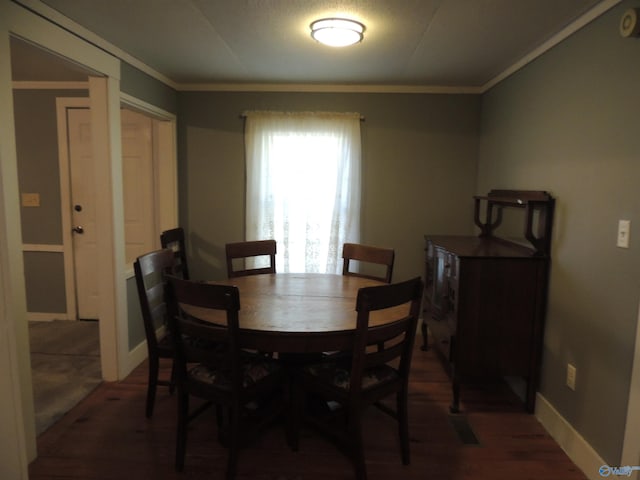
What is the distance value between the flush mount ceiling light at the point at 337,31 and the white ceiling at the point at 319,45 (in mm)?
50

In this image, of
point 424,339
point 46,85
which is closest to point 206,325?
point 424,339

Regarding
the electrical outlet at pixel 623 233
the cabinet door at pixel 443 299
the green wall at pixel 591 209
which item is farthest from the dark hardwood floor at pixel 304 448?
the electrical outlet at pixel 623 233

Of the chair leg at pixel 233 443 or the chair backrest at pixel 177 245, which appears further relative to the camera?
the chair backrest at pixel 177 245

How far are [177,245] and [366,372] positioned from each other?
208cm

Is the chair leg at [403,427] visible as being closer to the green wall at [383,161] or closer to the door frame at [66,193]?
the green wall at [383,161]

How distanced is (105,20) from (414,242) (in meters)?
2.83

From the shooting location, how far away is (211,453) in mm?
2037

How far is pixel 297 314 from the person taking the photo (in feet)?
6.49

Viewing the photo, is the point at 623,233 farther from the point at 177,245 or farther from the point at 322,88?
the point at 177,245

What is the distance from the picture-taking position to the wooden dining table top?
68.4 inches

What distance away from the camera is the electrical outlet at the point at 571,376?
2068mm

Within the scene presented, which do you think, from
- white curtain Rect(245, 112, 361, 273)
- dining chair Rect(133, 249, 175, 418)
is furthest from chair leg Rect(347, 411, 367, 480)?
white curtain Rect(245, 112, 361, 273)

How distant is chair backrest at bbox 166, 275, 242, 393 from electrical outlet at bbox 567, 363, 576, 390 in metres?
1.71

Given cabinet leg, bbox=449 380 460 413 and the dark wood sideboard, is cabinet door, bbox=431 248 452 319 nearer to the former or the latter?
the dark wood sideboard
